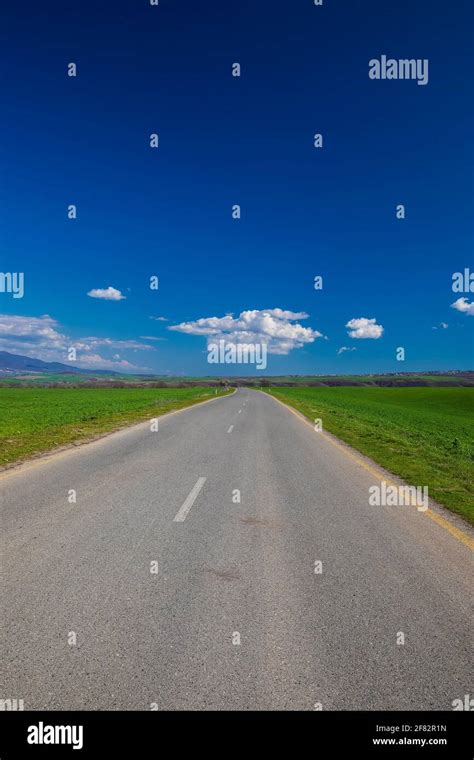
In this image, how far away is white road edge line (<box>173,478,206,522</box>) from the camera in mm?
5656

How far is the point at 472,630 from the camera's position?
3188 mm

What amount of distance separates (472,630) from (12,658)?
3.48 metres

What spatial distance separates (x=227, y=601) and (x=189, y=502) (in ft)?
9.48

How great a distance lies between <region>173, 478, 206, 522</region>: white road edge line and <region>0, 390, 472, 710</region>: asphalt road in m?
0.04

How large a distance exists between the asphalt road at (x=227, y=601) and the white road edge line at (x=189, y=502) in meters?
0.04

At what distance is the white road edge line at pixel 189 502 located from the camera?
18.6 feet

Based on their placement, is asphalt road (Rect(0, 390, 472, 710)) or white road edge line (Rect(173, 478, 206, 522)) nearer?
asphalt road (Rect(0, 390, 472, 710))
